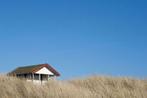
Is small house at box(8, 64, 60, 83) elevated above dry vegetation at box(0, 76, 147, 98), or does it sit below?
above

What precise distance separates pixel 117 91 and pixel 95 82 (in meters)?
2.72

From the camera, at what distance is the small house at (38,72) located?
1719 cm

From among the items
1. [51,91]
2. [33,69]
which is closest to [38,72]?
[33,69]

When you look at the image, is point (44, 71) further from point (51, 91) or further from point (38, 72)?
point (51, 91)

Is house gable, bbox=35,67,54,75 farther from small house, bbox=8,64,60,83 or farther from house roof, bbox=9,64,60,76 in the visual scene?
house roof, bbox=9,64,60,76

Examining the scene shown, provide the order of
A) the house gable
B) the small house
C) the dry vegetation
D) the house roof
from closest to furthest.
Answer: the dry vegetation
the small house
the house roof
the house gable

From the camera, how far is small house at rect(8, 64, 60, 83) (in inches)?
677

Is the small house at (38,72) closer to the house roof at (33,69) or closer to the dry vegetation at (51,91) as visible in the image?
the house roof at (33,69)

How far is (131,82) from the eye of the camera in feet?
57.7

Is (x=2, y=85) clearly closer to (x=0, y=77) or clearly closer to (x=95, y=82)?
(x=0, y=77)

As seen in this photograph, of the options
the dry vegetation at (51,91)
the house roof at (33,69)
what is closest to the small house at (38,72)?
the house roof at (33,69)

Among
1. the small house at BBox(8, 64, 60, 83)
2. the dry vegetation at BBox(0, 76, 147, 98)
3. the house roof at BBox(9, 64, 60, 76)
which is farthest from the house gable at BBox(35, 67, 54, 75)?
the dry vegetation at BBox(0, 76, 147, 98)

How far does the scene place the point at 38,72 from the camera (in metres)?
17.3

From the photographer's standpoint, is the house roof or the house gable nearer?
the house roof
